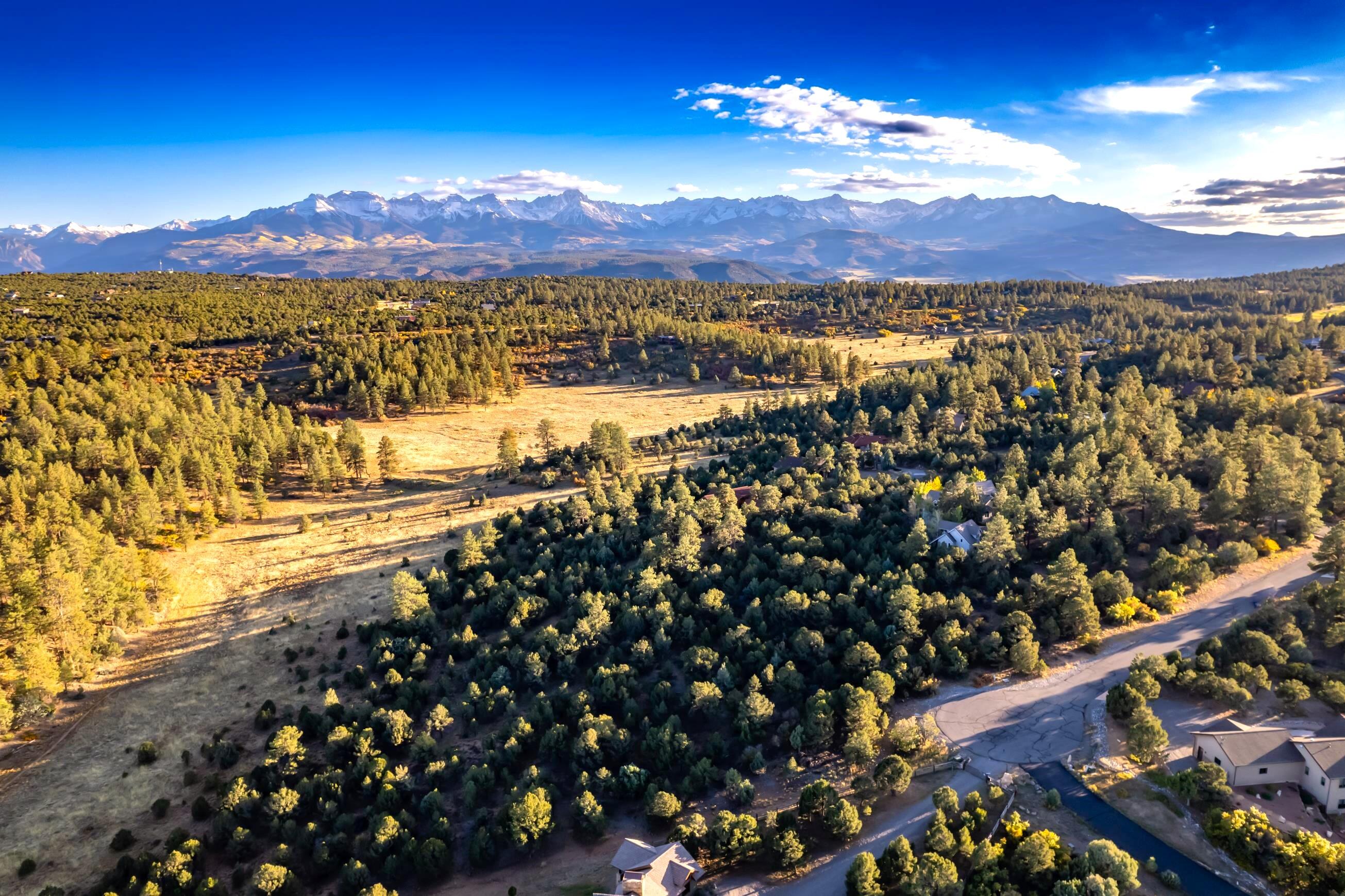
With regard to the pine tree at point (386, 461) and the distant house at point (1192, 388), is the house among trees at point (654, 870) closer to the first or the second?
the pine tree at point (386, 461)

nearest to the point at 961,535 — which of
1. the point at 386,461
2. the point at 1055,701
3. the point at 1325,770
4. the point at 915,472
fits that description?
the point at 1055,701

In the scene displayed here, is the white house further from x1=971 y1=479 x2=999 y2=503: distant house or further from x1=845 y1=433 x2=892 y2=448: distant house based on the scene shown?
x1=845 y1=433 x2=892 y2=448: distant house

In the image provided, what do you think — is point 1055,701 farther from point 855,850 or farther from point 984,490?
point 984,490

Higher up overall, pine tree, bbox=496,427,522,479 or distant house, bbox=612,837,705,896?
pine tree, bbox=496,427,522,479

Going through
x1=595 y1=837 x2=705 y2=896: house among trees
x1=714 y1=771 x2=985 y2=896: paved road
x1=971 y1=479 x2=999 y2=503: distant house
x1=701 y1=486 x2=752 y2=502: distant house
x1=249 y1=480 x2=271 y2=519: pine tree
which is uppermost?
x1=971 y1=479 x2=999 y2=503: distant house

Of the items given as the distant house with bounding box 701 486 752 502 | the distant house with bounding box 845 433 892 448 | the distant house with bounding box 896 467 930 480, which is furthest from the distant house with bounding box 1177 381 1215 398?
the distant house with bounding box 701 486 752 502

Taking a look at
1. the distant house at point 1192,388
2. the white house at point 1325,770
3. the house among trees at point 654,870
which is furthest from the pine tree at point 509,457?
the distant house at point 1192,388

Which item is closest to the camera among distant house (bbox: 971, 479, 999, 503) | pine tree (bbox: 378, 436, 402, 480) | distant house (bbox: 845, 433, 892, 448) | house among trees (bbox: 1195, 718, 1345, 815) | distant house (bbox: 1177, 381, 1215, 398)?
house among trees (bbox: 1195, 718, 1345, 815)
